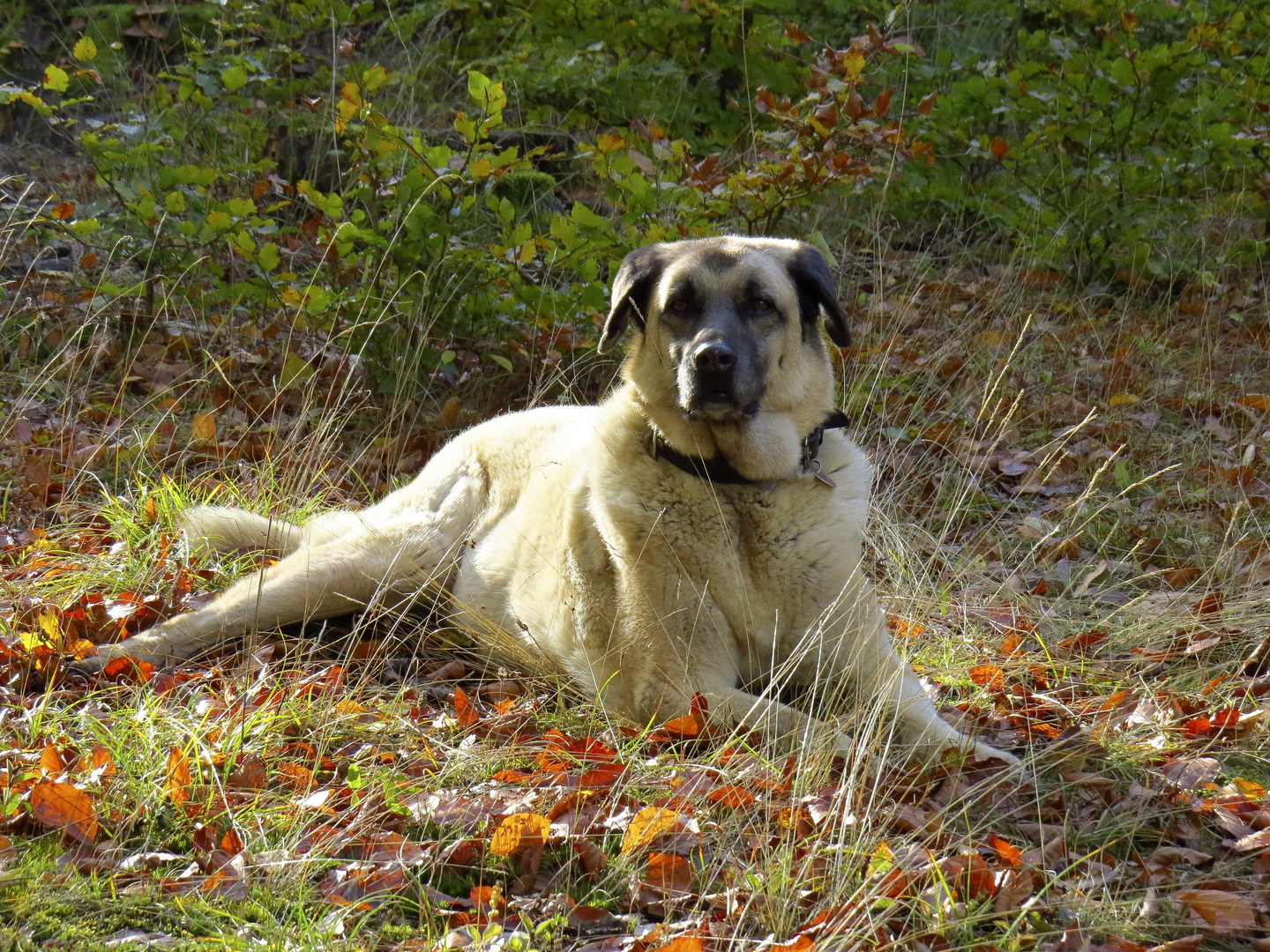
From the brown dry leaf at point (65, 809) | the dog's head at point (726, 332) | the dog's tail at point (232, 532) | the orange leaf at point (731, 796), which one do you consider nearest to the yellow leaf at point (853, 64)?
the dog's head at point (726, 332)

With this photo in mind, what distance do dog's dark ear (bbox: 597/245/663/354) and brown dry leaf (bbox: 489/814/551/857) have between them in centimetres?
173

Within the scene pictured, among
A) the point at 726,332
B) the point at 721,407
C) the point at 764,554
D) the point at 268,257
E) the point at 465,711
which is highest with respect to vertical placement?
the point at 726,332

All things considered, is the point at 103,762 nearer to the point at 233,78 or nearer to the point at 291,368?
the point at 291,368

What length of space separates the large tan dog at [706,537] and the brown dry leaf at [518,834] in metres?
0.81

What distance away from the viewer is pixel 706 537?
11.6ft

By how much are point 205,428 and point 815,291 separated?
3243 millimetres

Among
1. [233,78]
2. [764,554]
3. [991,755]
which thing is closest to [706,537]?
[764,554]

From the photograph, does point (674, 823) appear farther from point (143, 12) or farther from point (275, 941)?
point (143, 12)

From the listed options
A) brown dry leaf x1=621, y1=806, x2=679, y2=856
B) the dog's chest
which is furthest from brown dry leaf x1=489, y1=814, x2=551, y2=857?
the dog's chest

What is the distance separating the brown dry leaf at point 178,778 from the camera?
2.72m

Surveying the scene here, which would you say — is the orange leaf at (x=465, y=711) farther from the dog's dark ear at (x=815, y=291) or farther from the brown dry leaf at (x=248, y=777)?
the dog's dark ear at (x=815, y=291)

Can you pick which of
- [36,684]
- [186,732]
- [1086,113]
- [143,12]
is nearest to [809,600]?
[186,732]

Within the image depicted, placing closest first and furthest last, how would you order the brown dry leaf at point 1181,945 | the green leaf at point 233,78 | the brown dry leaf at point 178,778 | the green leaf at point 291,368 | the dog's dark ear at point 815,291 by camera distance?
the brown dry leaf at point 1181,945
the brown dry leaf at point 178,778
the dog's dark ear at point 815,291
the green leaf at point 291,368
the green leaf at point 233,78

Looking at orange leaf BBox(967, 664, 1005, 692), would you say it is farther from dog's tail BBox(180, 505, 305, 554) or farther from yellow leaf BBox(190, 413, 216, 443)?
yellow leaf BBox(190, 413, 216, 443)
